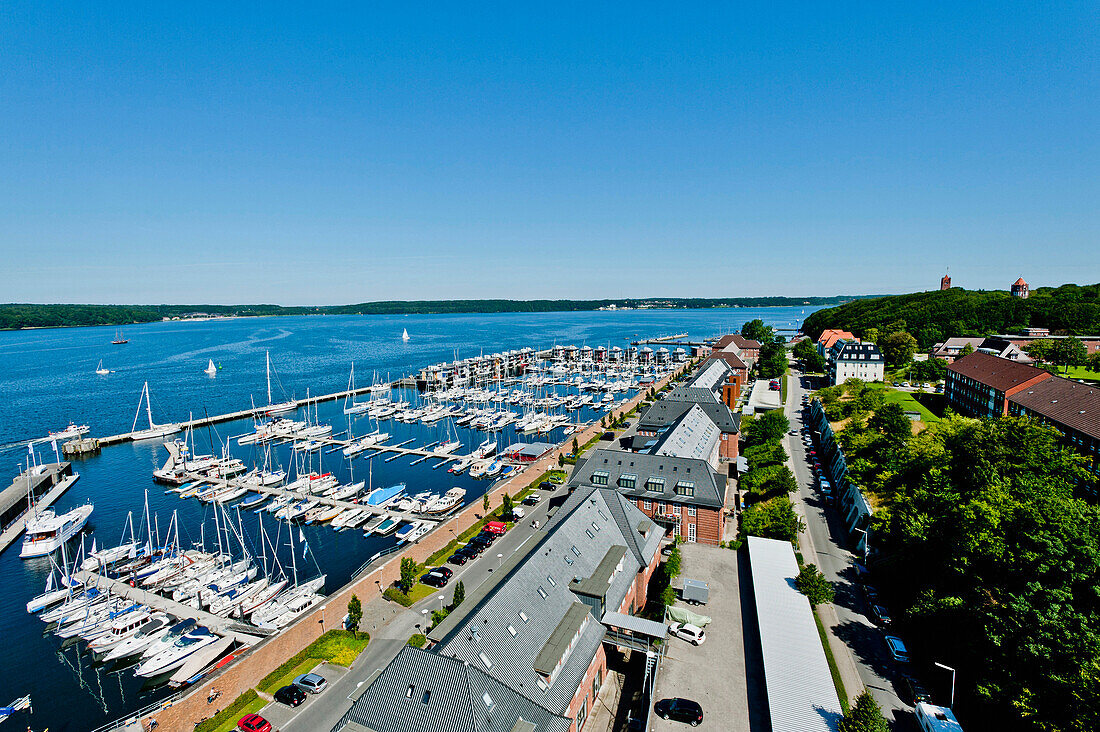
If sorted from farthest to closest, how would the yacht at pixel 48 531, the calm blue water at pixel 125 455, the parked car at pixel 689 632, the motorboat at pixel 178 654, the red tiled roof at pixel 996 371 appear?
the red tiled roof at pixel 996 371, the yacht at pixel 48 531, the calm blue water at pixel 125 455, the motorboat at pixel 178 654, the parked car at pixel 689 632

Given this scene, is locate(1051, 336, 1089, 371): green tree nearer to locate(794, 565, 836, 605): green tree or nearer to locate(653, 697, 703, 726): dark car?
locate(794, 565, 836, 605): green tree

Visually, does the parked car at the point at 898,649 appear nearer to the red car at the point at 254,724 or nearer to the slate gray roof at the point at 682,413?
the slate gray roof at the point at 682,413

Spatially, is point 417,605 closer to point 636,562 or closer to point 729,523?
point 636,562

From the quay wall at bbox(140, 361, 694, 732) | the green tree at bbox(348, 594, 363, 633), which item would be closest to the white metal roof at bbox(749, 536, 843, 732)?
the green tree at bbox(348, 594, 363, 633)

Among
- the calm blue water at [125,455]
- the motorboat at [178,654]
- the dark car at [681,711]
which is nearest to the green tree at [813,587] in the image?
the dark car at [681,711]

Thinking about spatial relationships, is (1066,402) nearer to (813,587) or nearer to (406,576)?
(813,587)

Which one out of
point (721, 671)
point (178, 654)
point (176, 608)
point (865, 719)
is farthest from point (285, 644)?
point (865, 719)
